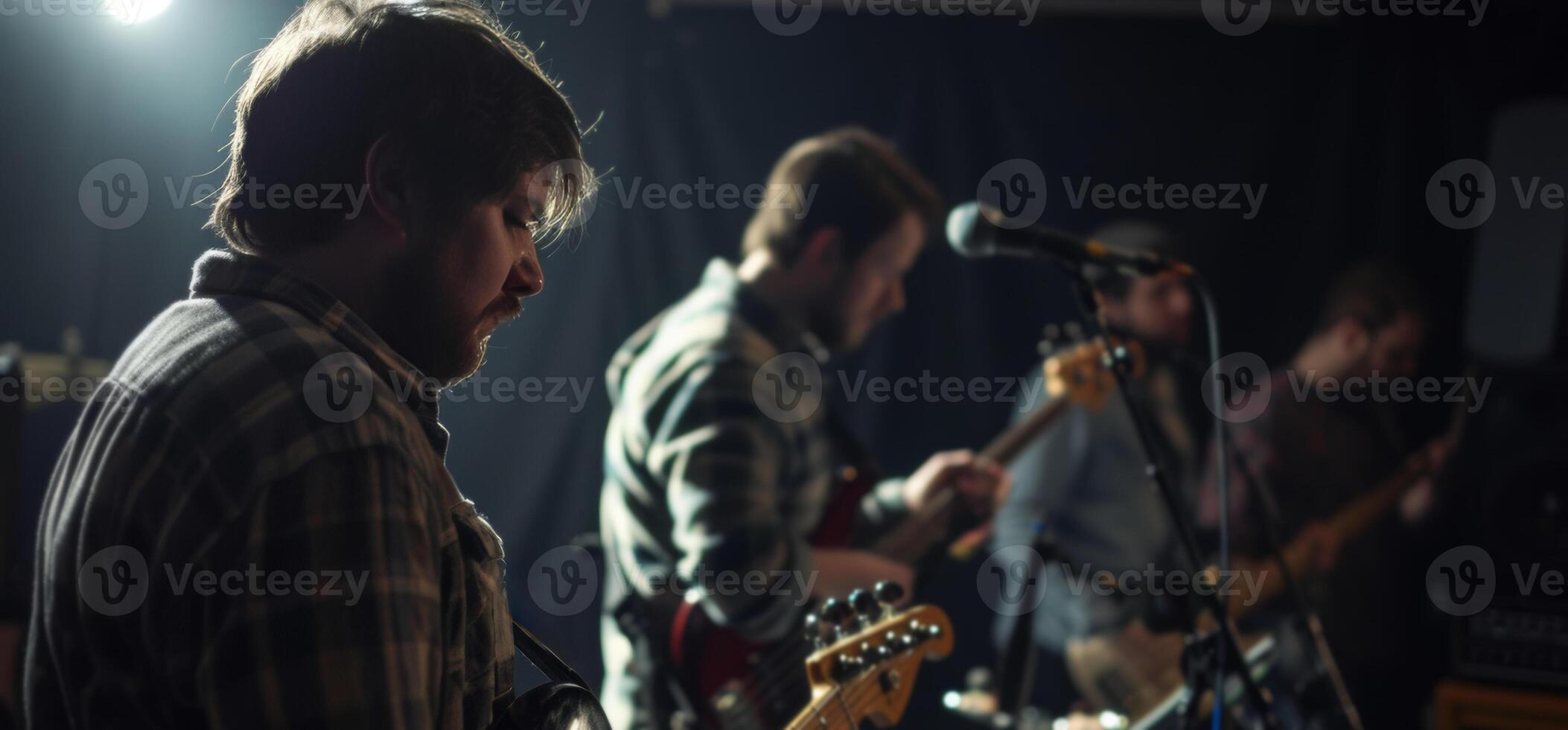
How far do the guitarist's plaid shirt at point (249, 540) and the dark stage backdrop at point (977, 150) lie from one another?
8.86 ft

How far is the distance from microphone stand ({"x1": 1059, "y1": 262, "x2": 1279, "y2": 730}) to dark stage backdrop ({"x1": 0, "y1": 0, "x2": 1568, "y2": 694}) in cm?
204

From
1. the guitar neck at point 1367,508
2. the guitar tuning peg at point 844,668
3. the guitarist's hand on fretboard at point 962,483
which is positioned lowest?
the guitar neck at point 1367,508

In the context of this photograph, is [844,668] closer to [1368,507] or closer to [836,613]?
[836,613]

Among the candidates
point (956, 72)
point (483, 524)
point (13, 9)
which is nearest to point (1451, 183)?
point (956, 72)

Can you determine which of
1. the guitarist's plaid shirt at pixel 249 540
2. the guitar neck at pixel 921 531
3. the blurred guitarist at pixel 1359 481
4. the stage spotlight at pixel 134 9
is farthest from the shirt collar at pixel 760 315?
the blurred guitarist at pixel 1359 481

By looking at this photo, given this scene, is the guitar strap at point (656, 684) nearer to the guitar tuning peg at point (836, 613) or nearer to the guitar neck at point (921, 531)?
the guitar neck at point (921, 531)

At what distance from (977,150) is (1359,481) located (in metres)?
1.95

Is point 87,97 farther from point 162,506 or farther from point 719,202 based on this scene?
point 162,506

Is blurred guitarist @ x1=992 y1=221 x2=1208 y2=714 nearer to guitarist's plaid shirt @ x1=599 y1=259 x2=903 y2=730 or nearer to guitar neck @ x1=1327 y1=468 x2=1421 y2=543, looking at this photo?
guitar neck @ x1=1327 y1=468 x2=1421 y2=543

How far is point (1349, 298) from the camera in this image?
417 cm

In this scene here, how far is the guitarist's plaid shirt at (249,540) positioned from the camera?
786 millimetres

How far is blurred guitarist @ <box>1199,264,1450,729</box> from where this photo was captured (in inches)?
164

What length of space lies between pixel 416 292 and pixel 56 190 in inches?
110

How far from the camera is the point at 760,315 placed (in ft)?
9.18
